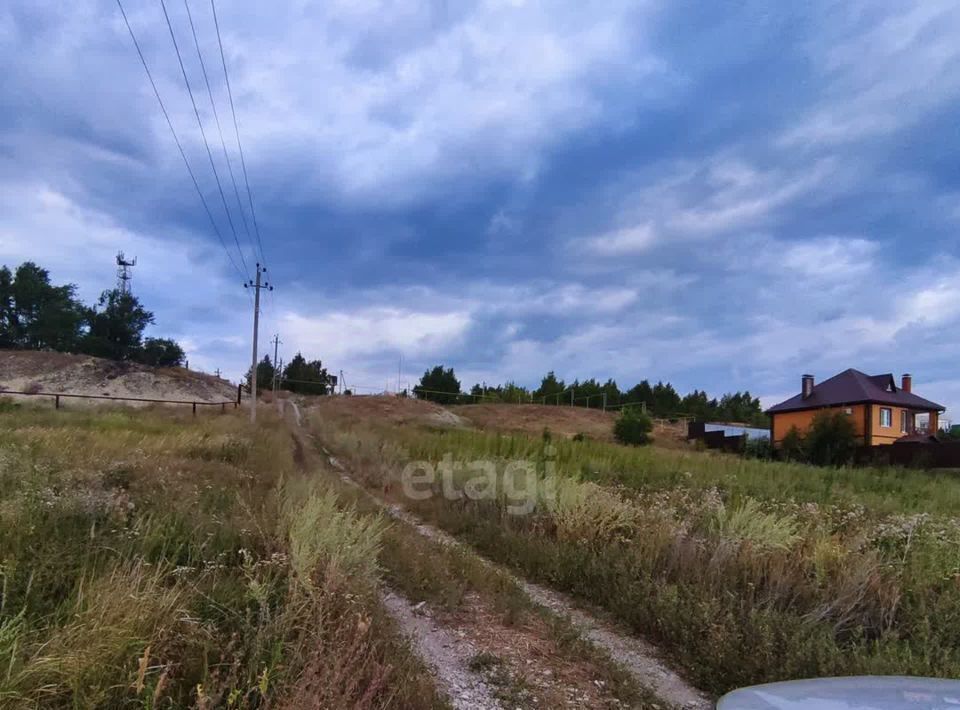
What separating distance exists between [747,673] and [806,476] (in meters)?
13.5

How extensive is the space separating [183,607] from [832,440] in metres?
37.0

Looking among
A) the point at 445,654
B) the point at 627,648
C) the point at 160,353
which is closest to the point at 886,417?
the point at 627,648

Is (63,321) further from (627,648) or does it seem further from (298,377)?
(627,648)

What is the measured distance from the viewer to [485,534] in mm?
8570

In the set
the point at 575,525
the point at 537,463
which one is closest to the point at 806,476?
the point at 537,463

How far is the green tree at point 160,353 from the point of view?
6412 cm

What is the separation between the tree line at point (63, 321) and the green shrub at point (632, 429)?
52.8 metres

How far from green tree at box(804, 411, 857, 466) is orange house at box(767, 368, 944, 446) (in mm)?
2763

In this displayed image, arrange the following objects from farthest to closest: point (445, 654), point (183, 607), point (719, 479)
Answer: point (719, 479)
point (445, 654)
point (183, 607)

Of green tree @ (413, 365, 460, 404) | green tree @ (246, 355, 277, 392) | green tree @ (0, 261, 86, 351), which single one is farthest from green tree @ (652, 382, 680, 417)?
green tree @ (0, 261, 86, 351)

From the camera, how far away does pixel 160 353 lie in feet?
215

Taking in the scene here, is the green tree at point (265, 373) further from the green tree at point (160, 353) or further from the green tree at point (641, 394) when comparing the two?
the green tree at point (641, 394)

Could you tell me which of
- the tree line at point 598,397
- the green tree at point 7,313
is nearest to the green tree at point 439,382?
the tree line at point 598,397

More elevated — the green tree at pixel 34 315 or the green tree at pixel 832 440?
the green tree at pixel 34 315
